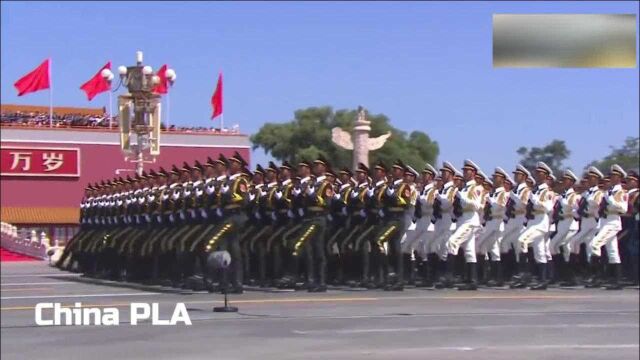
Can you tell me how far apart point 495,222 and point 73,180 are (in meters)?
8.22

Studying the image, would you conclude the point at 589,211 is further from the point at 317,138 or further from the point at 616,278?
the point at 317,138

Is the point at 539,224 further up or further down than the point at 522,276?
further up

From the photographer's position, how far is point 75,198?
7.71 metres

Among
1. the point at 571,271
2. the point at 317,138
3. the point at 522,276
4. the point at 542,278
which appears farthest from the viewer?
the point at 317,138

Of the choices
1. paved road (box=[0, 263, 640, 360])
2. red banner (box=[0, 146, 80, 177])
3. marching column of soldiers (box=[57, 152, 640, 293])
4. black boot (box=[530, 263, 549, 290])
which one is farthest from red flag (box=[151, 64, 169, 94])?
black boot (box=[530, 263, 549, 290])

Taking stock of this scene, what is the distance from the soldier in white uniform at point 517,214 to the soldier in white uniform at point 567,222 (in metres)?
0.78

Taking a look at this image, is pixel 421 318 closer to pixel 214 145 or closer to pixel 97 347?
pixel 214 145

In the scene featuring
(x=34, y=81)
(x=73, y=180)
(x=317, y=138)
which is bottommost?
(x=73, y=180)

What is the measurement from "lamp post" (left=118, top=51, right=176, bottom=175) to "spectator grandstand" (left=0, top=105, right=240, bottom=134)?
0.12 meters

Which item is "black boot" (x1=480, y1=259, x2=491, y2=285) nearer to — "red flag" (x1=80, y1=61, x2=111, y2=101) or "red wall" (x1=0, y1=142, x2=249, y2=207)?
"red wall" (x1=0, y1=142, x2=249, y2=207)

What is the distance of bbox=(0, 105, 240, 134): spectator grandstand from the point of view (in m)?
4.70

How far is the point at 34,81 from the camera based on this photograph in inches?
263

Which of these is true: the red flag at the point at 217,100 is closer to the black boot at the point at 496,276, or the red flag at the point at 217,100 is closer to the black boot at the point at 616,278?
the black boot at the point at 496,276

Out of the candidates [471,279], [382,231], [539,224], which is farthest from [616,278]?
[382,231]
